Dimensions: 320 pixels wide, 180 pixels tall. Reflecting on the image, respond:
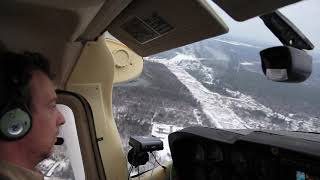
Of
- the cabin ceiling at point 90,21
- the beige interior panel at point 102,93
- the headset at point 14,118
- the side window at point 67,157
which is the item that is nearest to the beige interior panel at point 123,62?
the beige interior panel at point 102,93

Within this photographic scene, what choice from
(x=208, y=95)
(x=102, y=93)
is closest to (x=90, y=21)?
(x=102, y=93)

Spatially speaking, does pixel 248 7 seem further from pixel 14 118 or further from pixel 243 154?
pixel 243 154

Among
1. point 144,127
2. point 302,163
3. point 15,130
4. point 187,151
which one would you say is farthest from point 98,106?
point 144,127

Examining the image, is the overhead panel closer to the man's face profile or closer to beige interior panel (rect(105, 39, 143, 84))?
the man's face profile

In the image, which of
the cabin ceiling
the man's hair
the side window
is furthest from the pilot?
the side window

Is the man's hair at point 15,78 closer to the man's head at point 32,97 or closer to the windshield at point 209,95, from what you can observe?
the man's head at point 32,97

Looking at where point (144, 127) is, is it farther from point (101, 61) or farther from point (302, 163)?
point (302, 163)
